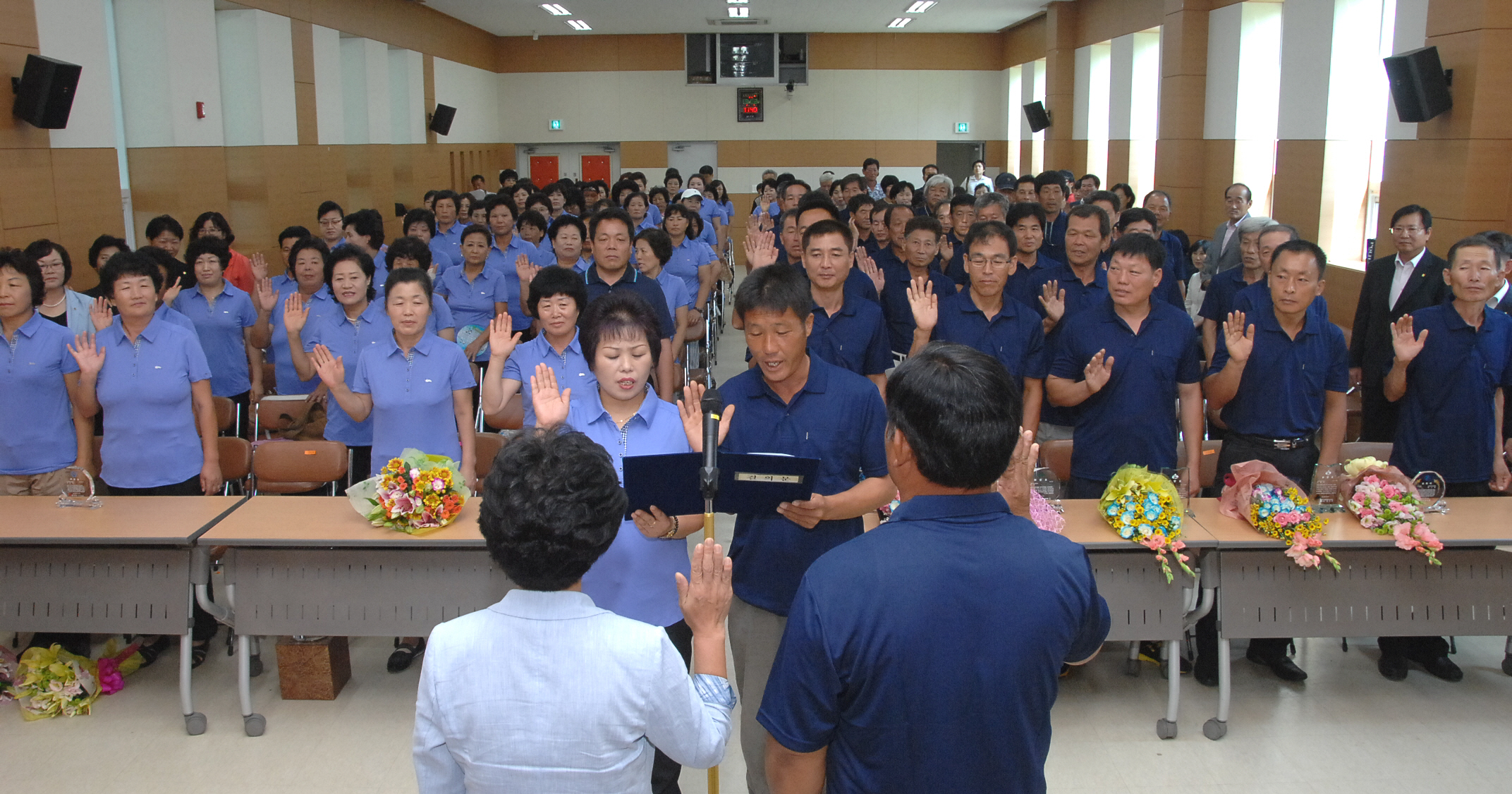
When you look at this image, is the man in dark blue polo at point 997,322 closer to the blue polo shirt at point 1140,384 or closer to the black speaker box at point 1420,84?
the blue polo shirt at point 1140,384

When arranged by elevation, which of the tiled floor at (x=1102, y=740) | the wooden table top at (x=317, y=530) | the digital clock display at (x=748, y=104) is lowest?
the tiled floor at (x=1102, y=740)

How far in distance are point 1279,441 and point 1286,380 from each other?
0.24 m

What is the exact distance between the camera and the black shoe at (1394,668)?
4.12m

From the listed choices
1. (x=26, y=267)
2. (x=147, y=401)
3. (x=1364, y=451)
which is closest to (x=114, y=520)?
(x=147, y=401)

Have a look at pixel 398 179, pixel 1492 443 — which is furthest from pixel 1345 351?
pixel 398 179

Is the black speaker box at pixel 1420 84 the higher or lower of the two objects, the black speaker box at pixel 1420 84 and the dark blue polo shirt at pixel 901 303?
the higher

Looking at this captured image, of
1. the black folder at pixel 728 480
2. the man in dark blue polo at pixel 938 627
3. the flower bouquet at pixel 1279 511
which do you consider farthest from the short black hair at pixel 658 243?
the man in dark blue polo at pixel 938 627

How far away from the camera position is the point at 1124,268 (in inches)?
154

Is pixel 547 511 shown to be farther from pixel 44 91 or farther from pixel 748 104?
pixel 748 104

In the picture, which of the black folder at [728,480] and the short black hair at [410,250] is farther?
the short black hair at [410,250]

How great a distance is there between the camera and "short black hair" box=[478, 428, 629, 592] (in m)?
1.70

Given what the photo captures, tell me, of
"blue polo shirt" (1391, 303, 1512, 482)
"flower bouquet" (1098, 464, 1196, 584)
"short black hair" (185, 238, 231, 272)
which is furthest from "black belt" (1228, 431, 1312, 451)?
"short black hair" (185, 238, 231, 272)

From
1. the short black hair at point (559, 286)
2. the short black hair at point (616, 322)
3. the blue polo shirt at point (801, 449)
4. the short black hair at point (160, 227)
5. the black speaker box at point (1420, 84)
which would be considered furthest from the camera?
the black speaker box at point (1420, 84)

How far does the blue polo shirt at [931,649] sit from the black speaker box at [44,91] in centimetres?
720
